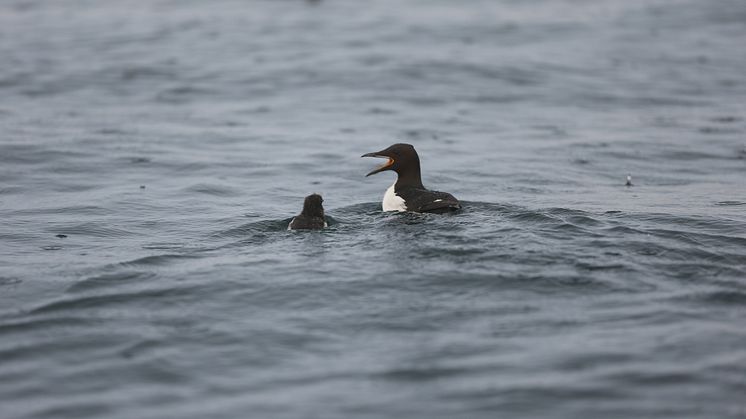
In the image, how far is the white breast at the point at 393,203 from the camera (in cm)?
1170

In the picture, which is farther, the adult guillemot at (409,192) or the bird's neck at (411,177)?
the bird's neck at (411,177)

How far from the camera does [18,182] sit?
14.4 metres

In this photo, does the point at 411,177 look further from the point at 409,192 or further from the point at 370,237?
the point at 370,237

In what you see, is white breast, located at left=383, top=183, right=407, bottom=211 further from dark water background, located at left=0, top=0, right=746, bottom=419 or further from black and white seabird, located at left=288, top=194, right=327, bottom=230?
black and white seabird, located at left=288, top=194, right=327, bottom=230

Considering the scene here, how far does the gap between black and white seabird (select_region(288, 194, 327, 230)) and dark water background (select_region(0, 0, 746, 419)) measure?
0.98ft

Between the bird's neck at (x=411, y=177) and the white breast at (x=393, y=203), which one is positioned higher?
the bird's neck at (x=411, y=177)

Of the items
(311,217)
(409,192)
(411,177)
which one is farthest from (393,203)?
(311,217)

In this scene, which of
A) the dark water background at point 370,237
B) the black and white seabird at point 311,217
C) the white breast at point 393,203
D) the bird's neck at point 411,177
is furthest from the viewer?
the bird's neck at point 411,177

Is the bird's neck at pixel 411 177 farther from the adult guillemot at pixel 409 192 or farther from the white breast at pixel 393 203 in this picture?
the white breast at pixel 393 203

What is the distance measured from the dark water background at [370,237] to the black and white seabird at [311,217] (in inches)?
11.8

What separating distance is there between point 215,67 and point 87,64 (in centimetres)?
310

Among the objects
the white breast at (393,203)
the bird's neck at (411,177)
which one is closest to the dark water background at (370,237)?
the white breast at (393,203)

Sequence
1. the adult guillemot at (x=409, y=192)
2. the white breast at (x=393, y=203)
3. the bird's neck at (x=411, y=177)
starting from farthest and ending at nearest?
the bird's neck at (x=411, y=177), the white breast at (x=393, y=203), the adult guillemot at (x=409, y=192)

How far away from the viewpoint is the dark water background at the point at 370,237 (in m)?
7.23
